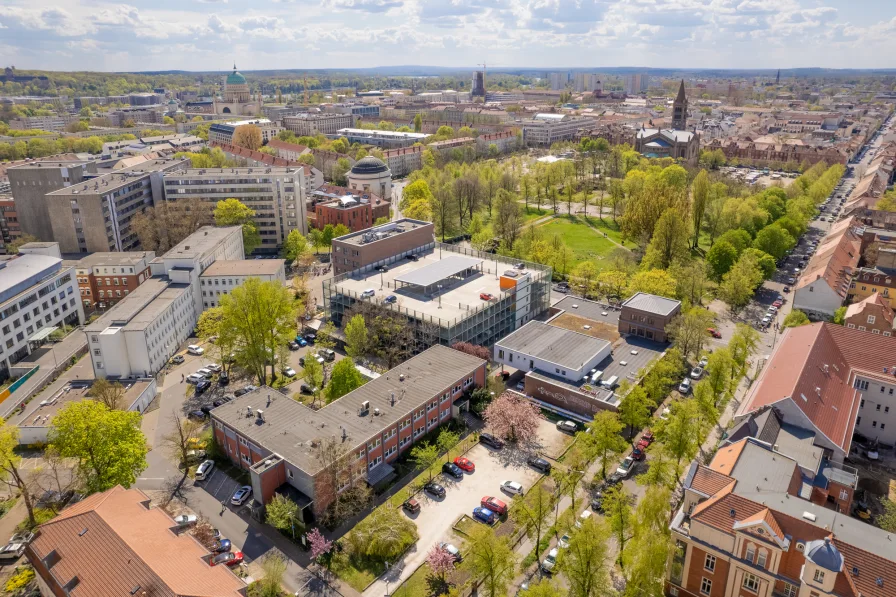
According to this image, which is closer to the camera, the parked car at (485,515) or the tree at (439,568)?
the tree at (439,568)

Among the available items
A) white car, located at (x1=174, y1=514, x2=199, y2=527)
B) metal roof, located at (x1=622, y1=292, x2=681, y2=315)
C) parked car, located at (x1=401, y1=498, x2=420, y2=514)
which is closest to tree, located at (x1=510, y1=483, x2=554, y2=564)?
parked car, located at (x1=401, y1=498, x2=420, y2=514)

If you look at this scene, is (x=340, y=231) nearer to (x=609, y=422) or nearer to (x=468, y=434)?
(x=468, y=434)

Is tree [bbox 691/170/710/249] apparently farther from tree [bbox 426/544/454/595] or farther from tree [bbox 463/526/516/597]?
tree [bbox 426/544/454/595]

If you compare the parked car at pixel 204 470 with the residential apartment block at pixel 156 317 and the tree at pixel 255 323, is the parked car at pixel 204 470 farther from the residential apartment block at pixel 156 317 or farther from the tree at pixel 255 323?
the residential apartment block at pixel 156 317

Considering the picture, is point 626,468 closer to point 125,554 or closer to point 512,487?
point 512,487

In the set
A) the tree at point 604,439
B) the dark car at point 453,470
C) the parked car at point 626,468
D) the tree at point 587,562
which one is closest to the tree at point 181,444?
the dark car at point 453,470
